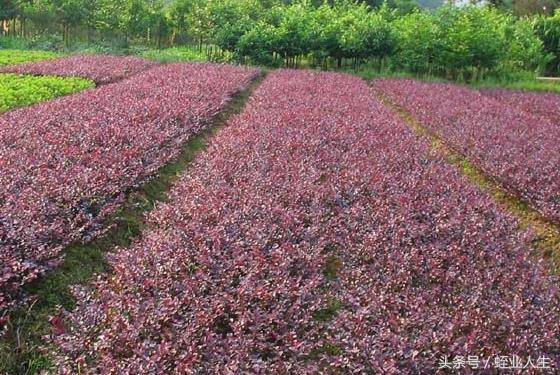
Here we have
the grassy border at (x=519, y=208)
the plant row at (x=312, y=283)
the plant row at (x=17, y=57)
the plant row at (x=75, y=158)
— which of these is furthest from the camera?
the plant row at (x=17, y=57)

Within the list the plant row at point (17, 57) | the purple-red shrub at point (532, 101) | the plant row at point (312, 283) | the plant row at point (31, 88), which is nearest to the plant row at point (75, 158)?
the plant row at point (312, 283)

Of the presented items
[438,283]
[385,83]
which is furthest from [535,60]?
[438,283]

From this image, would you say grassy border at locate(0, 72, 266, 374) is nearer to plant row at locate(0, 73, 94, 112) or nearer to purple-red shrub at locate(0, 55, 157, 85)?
plant row at locate(0, 73, 94, 112)

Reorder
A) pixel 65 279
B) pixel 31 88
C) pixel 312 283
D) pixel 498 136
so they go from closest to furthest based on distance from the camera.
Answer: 1. pixel 312 283
2. pixel 65 279
3. pixel 498 136
4. pixel 31 88

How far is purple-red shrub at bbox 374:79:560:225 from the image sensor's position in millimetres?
5988

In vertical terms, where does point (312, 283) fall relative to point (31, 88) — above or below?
below

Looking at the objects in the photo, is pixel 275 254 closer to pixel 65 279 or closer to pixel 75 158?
pixel 65 279

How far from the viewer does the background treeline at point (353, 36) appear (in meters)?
18.1

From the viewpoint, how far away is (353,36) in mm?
18625

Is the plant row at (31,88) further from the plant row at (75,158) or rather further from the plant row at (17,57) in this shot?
the plant row at (17,57)

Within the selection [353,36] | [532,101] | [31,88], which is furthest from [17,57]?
[532,101]

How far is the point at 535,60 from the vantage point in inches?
819

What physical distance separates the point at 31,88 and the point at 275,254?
28.3 ft

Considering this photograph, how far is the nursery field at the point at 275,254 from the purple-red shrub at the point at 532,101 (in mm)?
4885
